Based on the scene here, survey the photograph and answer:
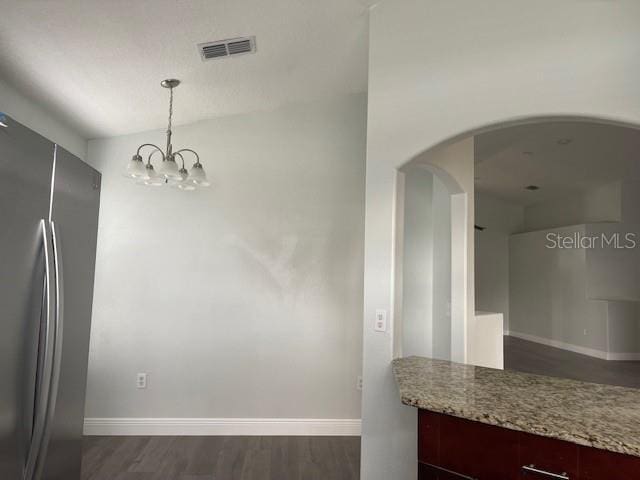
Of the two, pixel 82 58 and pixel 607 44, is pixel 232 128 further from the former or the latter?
pixel 607 44

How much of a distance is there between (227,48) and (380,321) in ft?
6.57

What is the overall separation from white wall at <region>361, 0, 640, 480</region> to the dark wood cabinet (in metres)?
0.70

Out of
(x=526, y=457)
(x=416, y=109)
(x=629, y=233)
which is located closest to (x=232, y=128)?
(x=416, y=109)

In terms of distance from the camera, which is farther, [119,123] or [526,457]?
[119,123]

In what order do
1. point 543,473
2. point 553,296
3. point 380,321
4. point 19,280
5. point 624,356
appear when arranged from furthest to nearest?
point 553,296 → point 624,356 → point 380,321 → point 19,280 → point 543,473

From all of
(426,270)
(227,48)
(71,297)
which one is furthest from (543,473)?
(227,48)

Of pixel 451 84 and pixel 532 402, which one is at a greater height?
pixel 451 84

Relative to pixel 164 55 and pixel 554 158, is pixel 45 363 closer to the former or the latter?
pixel 164 55

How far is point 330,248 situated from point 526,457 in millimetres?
2589

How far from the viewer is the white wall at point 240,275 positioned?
3.61 m

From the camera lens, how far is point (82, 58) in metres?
2.46

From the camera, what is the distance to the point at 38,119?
2.96 m

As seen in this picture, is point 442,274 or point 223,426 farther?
point 442,274

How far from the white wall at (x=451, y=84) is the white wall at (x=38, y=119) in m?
2.33
